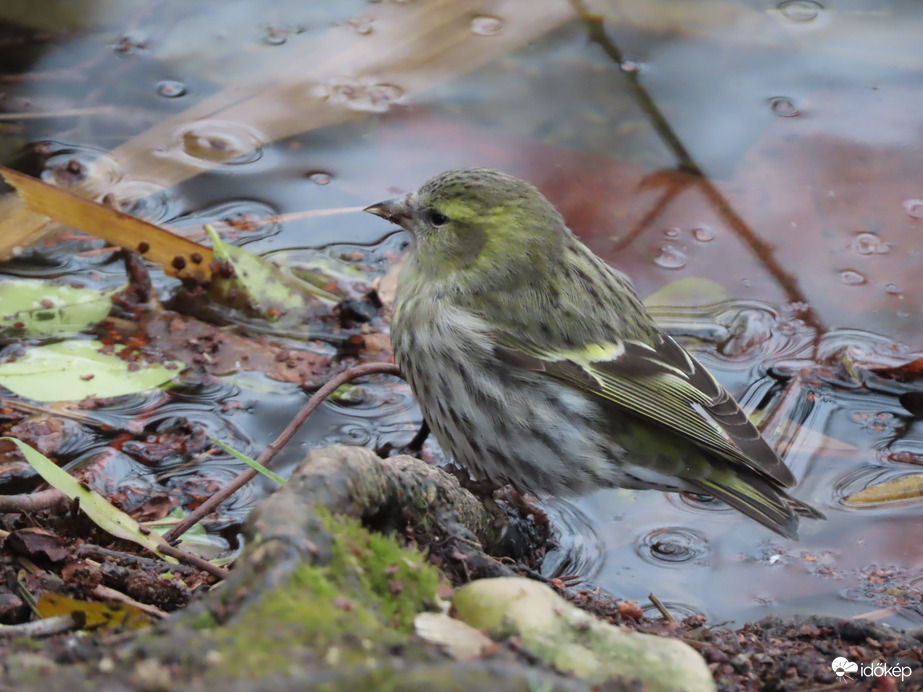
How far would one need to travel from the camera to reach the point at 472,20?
687cm

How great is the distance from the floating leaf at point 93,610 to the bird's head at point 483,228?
1.98 metres

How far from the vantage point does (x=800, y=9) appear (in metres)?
7.14

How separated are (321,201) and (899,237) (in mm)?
2946

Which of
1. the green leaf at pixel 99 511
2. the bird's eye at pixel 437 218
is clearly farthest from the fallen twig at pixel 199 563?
the bird's eye at pixel 437 218

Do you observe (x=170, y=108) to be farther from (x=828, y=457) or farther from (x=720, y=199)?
(x=828, y=457)

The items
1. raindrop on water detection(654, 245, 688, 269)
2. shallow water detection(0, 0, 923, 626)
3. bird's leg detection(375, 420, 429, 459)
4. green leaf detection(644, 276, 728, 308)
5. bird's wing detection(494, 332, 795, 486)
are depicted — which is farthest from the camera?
raindrop on water detection(654, 245, 688, 269)

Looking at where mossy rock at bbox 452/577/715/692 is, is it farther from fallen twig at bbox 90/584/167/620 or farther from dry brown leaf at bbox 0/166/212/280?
dry brown leaf at bbox 0/166/212/280

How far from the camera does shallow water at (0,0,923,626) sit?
3900mm

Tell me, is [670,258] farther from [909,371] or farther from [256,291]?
[256,291]

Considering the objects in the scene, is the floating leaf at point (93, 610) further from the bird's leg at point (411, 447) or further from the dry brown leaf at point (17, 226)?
the dry brown leaf at point (17, 226)

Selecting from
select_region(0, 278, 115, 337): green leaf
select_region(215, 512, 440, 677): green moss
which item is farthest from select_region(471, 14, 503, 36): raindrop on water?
select_region(215, 512, 440, 677): green moss

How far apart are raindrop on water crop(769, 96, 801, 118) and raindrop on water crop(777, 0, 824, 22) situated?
3.43 ft

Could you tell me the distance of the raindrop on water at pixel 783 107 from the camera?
618cm

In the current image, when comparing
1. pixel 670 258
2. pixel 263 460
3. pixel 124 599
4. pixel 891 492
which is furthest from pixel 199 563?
pixel 670 258
